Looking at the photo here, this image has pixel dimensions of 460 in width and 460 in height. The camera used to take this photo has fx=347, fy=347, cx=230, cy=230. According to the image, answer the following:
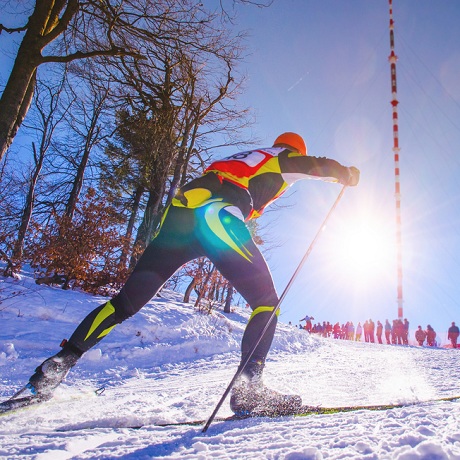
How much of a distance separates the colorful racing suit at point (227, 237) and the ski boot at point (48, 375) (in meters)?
0.09

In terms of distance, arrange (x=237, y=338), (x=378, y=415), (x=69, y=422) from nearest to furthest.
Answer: (x=378, y=415) < (x=69, y=422) < (x=237, y=338)

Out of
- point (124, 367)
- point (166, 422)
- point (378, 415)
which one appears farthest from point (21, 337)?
point (378, 415)

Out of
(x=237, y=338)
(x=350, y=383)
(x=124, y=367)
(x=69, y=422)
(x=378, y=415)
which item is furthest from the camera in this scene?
(x=237, y=338)

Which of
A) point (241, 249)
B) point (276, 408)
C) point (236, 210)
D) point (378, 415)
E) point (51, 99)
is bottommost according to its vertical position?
point (276, 408)

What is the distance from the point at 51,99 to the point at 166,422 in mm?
11555

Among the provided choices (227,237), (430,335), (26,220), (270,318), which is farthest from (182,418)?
(430,335)

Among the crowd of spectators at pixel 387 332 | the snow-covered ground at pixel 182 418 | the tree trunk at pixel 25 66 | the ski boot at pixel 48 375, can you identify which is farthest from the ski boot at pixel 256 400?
the crowd of spectators at pixel 387 332

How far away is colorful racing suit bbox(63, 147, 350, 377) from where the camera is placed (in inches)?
80.7

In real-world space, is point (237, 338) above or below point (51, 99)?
below

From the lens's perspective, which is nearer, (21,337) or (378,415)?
(378,415)

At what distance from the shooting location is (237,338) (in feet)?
27.2

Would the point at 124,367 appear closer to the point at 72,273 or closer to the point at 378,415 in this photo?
the point at 378,415

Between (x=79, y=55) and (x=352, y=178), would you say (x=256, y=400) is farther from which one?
(x=79, y=55)

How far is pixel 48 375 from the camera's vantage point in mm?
1882
